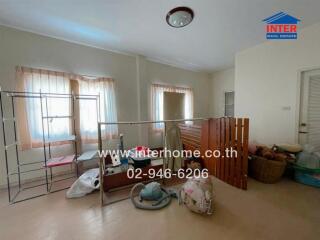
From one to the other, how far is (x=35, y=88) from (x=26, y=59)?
0.53 m

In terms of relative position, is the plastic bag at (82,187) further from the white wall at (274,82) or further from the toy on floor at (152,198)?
the white wall at (274,82)

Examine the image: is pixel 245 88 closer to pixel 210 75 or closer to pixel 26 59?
pixel 210 75

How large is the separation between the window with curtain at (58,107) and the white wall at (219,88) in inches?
155

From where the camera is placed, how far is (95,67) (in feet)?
11.2

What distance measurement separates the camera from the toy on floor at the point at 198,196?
6.10 feet

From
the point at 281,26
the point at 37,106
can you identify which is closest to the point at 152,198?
the point at 37,106

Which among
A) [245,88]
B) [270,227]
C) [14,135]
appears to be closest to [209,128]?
[270,227]

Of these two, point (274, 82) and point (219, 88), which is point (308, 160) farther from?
point (219, 88)

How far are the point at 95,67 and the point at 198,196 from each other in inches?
131

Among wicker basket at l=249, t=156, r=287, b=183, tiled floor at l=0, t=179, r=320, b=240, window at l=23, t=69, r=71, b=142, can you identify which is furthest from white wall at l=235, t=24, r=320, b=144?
window at l=23, t=69, r=71, b=142

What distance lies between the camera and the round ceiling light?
2221 mm

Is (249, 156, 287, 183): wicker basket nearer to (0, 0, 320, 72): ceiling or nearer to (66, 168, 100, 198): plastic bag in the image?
(0, 0, 320, 72): ceiling

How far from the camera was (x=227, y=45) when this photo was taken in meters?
3.48

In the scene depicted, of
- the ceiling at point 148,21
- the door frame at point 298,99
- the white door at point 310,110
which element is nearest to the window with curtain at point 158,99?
the ceiling at point 148,21
